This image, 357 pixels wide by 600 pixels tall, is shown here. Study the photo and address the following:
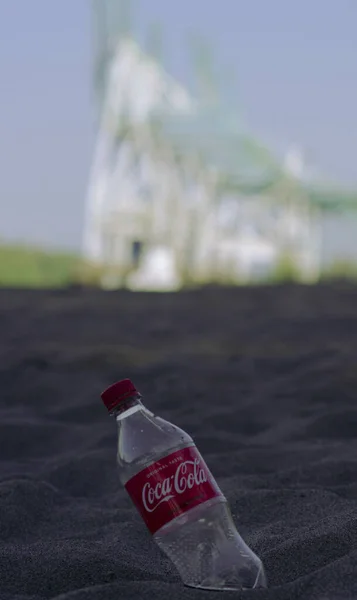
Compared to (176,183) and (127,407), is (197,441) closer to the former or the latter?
(127,407)

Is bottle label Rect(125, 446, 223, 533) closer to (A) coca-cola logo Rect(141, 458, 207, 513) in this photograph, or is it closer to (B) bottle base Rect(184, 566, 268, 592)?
(A) coca-cola logo Rect(141, 458, 207, 513)

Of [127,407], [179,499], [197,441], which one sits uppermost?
[127,407]

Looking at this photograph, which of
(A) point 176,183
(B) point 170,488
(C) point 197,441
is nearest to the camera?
(B) point 170,488

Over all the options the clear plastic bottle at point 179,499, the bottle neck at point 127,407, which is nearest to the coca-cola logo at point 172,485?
the clear plastic bottle at point 179,499

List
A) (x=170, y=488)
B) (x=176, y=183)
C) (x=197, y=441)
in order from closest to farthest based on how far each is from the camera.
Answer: (x=170, y=488), (x=197, y=441), (x=176, y=183)

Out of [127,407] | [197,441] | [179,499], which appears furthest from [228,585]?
[197,441]

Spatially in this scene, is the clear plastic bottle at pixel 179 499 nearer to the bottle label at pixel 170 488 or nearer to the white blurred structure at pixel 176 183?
the bottle label at pixel 170 488

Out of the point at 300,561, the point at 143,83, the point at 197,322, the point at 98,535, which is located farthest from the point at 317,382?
the point at 143,83

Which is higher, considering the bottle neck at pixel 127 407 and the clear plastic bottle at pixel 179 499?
the bottle neck at pixel 127 407

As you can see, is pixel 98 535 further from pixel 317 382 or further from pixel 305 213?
pixel 305 213
